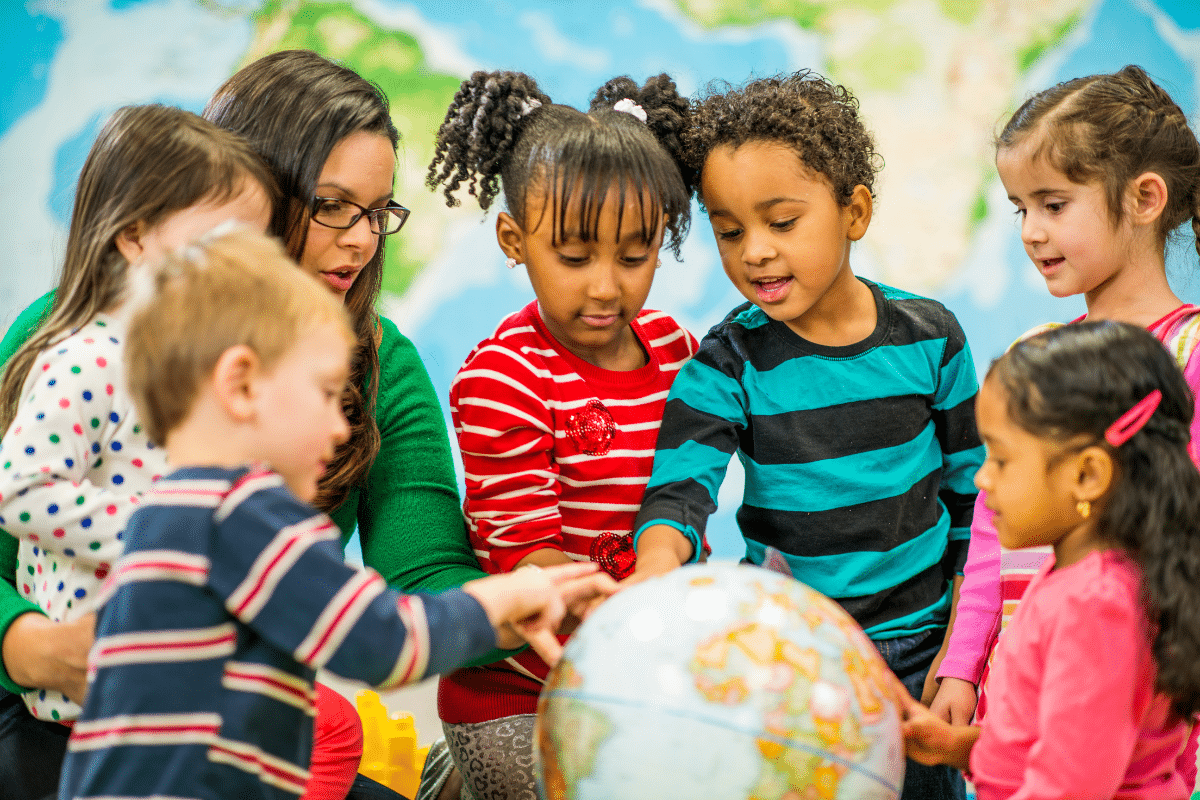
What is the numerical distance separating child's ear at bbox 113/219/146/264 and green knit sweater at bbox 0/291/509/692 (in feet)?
1.02

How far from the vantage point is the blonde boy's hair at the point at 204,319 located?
3.97 ft

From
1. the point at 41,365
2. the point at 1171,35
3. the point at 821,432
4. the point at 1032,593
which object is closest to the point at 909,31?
the point at 1171,35

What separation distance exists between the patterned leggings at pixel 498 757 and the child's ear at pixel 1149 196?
1.34m

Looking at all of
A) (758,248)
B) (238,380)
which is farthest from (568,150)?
(238,380)

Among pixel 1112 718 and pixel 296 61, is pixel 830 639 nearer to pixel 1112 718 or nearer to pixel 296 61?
pixel 1112 718

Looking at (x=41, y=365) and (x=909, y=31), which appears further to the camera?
(x=909, y=31)

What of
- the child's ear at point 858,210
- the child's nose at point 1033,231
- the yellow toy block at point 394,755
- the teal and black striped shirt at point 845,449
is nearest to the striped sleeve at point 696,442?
the teal and black striped shirt at point 845,449

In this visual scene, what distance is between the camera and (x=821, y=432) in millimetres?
1877

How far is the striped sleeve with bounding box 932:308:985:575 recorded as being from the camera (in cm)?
193

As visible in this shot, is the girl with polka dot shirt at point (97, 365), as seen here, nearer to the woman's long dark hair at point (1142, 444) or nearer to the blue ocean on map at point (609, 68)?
the woman's long dark hair at point (1142, 444)

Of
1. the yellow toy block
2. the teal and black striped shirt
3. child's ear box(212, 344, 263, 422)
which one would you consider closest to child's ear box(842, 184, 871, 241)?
the teal and black striped shirt

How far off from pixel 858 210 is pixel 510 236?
2.07ft

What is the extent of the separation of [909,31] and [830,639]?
11.2 ft

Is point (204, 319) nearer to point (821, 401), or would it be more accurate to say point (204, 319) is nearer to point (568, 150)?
point (568, 150)
